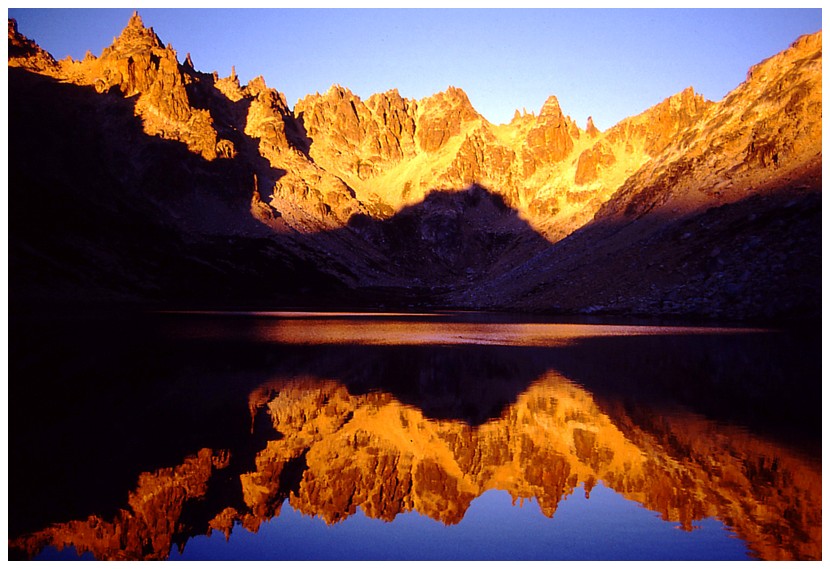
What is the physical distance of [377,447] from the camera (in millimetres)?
16812

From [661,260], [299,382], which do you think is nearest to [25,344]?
[299,382]

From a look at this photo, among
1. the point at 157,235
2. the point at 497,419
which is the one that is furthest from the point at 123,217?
the point at 497,419

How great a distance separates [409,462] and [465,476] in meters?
1.50

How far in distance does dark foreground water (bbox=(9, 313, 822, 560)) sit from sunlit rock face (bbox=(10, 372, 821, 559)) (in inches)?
2.2

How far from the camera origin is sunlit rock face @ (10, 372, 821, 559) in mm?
11789

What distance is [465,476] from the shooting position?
14.6m

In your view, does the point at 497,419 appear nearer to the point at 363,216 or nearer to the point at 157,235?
the point at 157,235

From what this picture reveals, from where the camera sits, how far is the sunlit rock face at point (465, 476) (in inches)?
464

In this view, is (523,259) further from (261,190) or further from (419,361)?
(419,361)

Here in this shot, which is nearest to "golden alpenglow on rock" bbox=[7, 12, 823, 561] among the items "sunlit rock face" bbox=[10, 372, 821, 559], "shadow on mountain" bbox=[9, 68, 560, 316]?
"sunlit rock face" bbox=[10, 372, 821, 559]

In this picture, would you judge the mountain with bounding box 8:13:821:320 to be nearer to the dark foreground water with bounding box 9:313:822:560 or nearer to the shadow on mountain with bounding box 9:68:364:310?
the shadow on mountain with bounding box 9:68:364:310

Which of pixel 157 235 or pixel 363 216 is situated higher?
pixel 363 216

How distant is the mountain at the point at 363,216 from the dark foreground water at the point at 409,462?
50075mm

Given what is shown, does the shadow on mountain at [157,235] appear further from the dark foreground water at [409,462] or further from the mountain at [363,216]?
the dark foreground water at [409,462]
